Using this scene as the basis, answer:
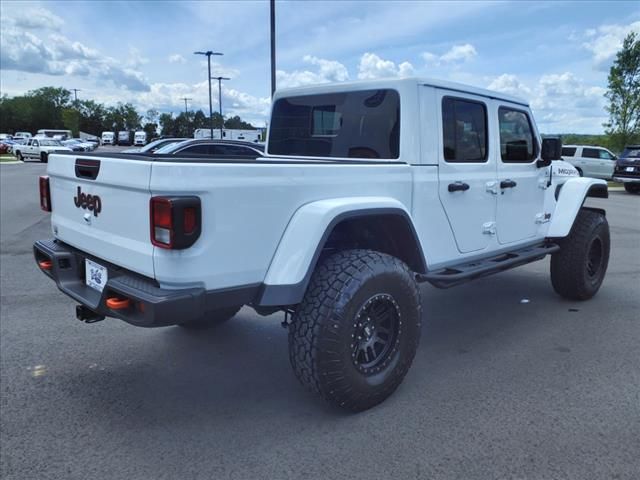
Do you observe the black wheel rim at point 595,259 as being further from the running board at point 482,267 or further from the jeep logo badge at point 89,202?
the jeep logo badge at point 89,202

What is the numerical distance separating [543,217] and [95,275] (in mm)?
3870

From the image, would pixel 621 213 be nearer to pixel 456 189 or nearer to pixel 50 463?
pixel 456 189

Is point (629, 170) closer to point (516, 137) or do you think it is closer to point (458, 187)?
point (516, 137)

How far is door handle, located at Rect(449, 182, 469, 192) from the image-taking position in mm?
3691

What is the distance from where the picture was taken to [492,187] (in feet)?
13.5

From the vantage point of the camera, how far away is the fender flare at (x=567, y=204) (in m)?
4.97

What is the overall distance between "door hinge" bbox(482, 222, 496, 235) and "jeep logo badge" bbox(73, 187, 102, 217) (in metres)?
2.75

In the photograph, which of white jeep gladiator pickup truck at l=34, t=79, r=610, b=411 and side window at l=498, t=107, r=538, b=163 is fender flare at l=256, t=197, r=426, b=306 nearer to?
white jeep gladiator pickup truck at l=34, t=79, r=610, b=411

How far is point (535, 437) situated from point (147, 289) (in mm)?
2190

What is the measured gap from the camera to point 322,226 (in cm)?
278

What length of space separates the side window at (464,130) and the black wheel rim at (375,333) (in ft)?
4.14

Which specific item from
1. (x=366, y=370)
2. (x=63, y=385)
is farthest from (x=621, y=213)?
(x=63, y=385)

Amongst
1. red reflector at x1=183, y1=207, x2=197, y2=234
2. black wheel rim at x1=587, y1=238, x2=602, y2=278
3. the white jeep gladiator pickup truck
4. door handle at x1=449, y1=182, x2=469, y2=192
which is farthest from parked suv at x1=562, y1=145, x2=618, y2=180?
red reflector at x1=183, y1=207, x2=197, y2=234

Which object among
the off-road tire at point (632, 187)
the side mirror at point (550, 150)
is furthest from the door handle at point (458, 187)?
the off-road tire at point (632, 187)
